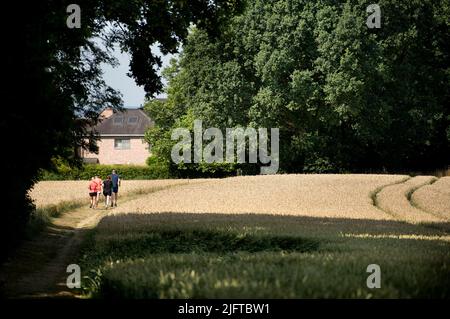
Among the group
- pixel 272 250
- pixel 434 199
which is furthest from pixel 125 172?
pixel 272 250

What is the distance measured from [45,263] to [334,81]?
3945 cm

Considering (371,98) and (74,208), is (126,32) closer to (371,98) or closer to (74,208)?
(74,208)

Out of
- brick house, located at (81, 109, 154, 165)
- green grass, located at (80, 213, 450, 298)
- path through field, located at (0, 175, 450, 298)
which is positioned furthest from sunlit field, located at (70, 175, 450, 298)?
brick house, located at (81, 109, 154, 165)

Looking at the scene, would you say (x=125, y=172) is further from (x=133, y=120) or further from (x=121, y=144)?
(x=133, y=120)

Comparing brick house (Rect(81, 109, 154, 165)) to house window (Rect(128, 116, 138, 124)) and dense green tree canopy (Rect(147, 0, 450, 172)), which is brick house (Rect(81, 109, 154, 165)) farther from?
dense green tree canopy (Rect(147, 0, 450, 172))

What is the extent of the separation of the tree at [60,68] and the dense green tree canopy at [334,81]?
32.8 meters

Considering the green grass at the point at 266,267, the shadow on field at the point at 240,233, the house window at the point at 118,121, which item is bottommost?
the shadow on field at the point at 240,233

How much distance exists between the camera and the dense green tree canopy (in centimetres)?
5116

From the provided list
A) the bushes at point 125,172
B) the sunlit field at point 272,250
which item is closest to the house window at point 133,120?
the bushes at point 125,172

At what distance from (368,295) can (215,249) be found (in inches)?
335

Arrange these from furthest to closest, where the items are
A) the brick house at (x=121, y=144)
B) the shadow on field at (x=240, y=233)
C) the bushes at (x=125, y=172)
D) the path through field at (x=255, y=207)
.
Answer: the brick house at (x=121, y=144) → the bushes at (x=125, y=172) → the shadow on field at (x=240, y=233) → the path through field at (x=255, y=207)

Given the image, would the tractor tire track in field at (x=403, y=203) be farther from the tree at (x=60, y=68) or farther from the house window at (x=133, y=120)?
the house window at (x=133, y=120)

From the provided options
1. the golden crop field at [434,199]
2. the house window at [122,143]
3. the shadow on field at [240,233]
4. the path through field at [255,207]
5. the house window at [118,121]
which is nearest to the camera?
the path through field at [255,207]

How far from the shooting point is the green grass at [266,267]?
273 inches
